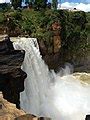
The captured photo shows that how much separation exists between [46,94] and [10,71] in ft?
33.2

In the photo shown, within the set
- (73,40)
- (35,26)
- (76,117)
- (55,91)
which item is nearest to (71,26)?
(73,40)

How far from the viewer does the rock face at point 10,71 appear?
22562mm

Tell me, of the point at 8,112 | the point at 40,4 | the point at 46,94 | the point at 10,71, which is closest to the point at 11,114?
the point at 8,112

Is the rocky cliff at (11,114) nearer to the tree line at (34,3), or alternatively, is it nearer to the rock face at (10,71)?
the rock face at (10,71)

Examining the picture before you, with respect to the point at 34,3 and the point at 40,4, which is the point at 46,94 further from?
the point at 34,3

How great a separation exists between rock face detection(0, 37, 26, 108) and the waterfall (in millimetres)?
2917

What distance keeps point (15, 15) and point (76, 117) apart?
666 inches

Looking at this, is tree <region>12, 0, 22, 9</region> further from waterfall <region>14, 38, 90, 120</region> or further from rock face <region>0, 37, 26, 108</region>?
rock face <region>0, 37, 26, 108</region>

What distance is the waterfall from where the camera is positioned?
28203mm

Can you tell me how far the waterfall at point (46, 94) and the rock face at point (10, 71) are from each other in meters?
2.92

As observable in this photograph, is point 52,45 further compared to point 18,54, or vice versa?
point 52,45

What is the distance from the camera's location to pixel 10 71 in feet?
74.8

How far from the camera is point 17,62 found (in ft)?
75.9

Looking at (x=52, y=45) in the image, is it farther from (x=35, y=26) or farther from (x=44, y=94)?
(x=44, y=94)
